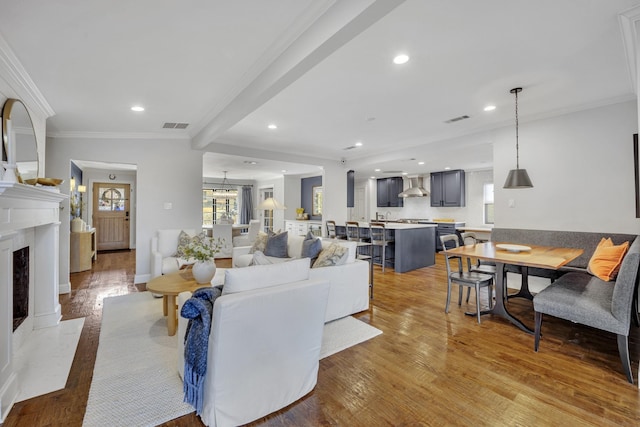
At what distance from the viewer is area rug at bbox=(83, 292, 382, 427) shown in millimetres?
1771

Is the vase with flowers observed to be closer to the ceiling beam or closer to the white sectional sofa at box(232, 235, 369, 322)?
the white sectional sofa at box(232, 235, 369, 322)

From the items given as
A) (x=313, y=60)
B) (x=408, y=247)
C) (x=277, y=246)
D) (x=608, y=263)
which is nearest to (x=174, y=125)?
(x=277, y=246)

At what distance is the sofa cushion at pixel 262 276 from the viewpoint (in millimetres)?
1718

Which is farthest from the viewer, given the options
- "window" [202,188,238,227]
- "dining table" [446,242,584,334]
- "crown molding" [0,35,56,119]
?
"window" [202,188,238,227]

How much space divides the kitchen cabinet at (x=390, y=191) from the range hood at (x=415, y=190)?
457 millimetres

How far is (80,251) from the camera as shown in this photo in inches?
226

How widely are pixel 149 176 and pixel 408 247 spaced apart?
484cm

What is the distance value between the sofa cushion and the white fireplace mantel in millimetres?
1412

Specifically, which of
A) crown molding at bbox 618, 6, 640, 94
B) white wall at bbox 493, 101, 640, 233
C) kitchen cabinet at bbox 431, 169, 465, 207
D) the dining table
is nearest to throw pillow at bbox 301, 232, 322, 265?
the dining table

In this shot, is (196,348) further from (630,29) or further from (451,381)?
(630,29)

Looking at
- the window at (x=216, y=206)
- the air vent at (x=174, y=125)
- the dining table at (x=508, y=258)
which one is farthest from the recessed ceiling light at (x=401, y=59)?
the window at (x=216, y=206)

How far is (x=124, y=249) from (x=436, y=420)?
361 inches

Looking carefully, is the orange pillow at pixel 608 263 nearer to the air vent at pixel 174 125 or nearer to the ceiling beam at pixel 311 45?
the ceiling beam at pixel 311 45

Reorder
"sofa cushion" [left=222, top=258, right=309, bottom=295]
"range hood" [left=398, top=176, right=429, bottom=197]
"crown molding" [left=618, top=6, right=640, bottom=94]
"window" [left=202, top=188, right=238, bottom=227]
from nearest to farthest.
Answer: "sofa cushion" [left=222, top=258, right=309, bottom=295]
"crown molding" [left=618, top=6, right=640, bottom=94]
"range hood" [left=398, top=176, right=429, bottom=197]
"window" [left=202, top=188, right=238, bottom=227]
